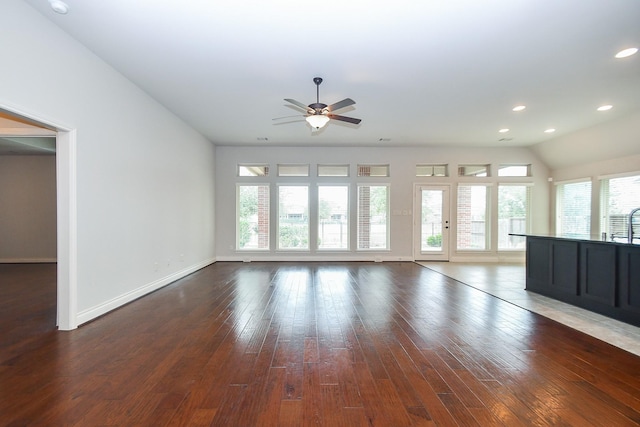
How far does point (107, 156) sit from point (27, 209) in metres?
5.54

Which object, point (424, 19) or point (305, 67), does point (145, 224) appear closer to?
point (305, 67)

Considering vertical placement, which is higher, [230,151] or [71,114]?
[230,151]

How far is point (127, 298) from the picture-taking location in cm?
362

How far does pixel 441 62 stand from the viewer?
3.21 m

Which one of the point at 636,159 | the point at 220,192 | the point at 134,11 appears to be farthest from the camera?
the point at 220,192

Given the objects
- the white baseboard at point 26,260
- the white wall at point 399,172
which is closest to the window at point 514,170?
the white wall at point 399,172

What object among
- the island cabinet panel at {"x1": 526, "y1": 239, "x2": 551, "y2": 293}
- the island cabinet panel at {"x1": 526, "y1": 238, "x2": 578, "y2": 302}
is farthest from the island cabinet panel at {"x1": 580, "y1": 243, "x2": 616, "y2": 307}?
the island cabinet panel at {"x1": 526, "y1": 239, "x2": 551, "y2": 293}

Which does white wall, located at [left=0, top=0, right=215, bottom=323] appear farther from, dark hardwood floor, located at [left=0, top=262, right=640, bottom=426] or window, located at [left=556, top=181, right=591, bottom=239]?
window, located at [left=556, top=181, right=591, bottom=239]

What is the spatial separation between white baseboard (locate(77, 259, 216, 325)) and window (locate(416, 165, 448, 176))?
20.1 feet

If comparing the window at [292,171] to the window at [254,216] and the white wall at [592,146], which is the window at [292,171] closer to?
the window at [254,216]

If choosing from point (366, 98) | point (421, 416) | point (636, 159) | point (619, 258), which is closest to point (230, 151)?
point (366, 98)

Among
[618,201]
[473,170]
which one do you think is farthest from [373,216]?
[618,201]

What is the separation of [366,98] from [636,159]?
A: 558cm

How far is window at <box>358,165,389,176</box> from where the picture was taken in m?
7.25
